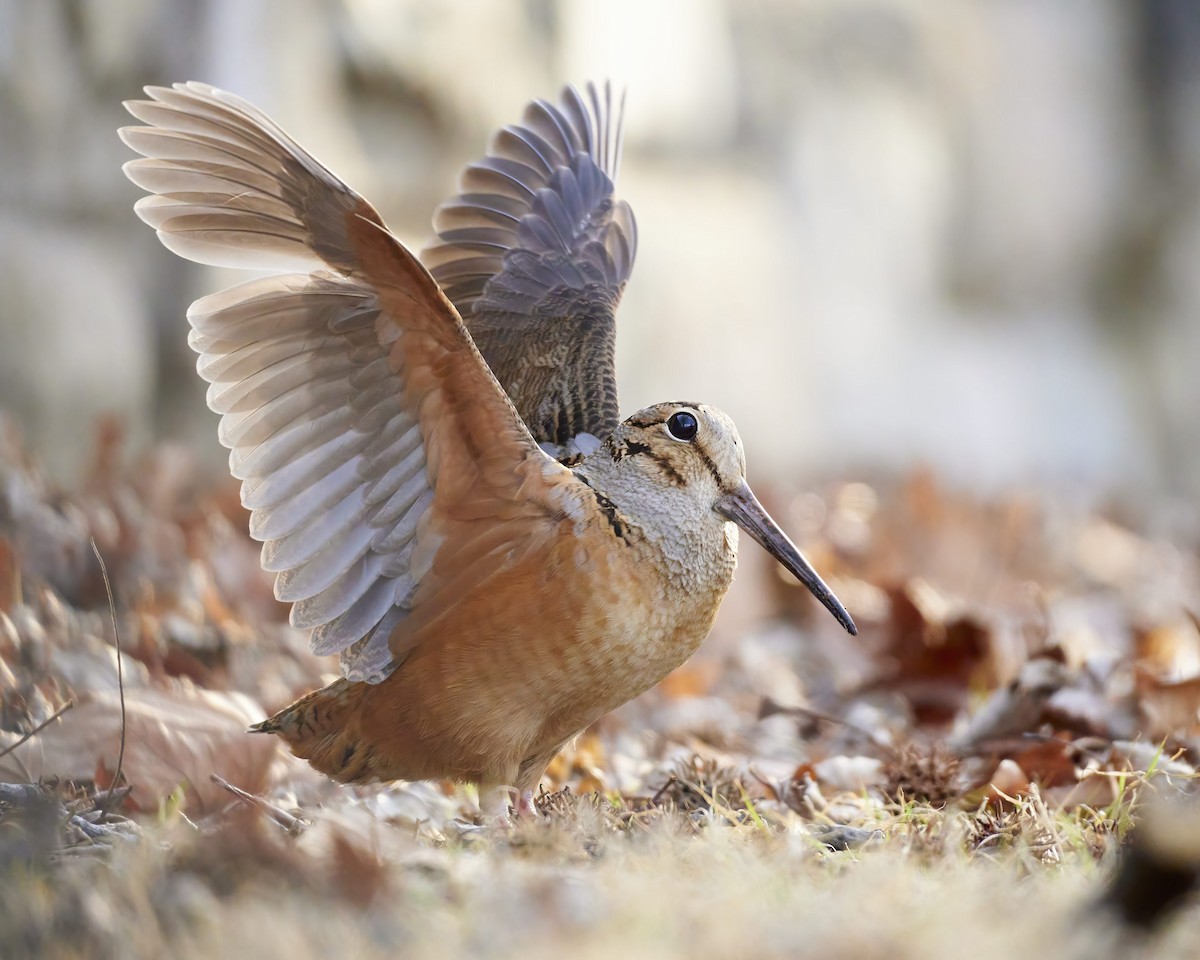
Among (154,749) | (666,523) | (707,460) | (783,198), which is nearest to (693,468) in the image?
(707,460)

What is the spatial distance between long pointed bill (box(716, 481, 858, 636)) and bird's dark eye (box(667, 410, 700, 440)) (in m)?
0.17

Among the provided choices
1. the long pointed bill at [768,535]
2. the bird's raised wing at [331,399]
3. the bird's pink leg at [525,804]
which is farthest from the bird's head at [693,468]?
the bird's pink leg at [525,804]

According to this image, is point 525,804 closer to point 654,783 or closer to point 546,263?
point 654,783

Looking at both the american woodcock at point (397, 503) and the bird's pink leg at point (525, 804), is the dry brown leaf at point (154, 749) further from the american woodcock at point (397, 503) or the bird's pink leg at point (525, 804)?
the bird's pink leg at point (525, 804)

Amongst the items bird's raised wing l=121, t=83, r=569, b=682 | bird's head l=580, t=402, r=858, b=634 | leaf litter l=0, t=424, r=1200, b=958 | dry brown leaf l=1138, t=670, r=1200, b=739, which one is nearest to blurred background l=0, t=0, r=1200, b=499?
leaf litter l=0, t=424, r=1200, b=958

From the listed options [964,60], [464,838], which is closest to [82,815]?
[464,838]

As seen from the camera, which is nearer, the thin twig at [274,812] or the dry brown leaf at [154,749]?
the thin twig at [274,812]

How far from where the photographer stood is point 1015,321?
10.9m

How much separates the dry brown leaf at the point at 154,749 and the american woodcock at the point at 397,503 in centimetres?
11

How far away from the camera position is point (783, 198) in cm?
927

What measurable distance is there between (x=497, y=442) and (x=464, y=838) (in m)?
0.81

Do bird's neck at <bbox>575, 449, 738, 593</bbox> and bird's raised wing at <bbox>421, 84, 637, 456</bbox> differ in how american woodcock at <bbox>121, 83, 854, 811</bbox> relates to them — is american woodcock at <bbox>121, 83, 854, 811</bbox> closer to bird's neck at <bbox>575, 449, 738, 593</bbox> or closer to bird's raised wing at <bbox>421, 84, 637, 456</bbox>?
bird's neck at <bbox>575, 449, 738, 593</bbox>

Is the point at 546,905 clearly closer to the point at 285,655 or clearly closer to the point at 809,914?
the point at 809,914

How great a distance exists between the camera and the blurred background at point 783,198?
5.47 metres
